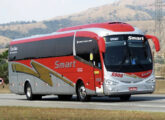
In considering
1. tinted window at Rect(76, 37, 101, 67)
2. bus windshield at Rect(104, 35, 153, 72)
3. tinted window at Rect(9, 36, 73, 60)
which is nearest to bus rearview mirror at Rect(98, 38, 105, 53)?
bus windshield at Rect(104, 35, 153, 72)

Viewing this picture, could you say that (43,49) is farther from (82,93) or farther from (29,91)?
(82,93)

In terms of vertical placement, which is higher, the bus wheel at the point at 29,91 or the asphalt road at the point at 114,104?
→ the asphalt road at the point at 114,104

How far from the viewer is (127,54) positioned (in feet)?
90.6

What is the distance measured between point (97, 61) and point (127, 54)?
1.45 meters

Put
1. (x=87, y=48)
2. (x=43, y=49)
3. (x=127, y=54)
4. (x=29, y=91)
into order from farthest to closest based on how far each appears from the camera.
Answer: (x=29, y=91) < (x=43, y=49) < (x=87, y=48) < (x=127, y=54)

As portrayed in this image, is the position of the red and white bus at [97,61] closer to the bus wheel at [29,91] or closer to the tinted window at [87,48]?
the tinted window at [87,48]

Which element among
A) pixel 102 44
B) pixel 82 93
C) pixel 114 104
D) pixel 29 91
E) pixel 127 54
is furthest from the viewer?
pixel 29 91

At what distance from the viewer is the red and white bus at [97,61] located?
89.7 feet

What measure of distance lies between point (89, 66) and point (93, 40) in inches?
51.1

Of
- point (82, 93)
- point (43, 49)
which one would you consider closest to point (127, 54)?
point (82, 93)

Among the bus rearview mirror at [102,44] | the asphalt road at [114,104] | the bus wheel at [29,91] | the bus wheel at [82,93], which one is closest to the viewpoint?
the asphalt road at [114,104]

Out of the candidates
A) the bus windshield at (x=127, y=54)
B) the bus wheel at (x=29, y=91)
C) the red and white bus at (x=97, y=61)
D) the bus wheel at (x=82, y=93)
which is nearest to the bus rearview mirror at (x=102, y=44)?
the red and white bus at (x=97, y=61)

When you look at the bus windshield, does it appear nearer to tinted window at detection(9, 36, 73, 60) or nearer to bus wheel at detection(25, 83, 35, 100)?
tinted window at detection(9, 36, 73, 60)

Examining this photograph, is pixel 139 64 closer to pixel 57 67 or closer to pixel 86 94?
pixel 86 94
